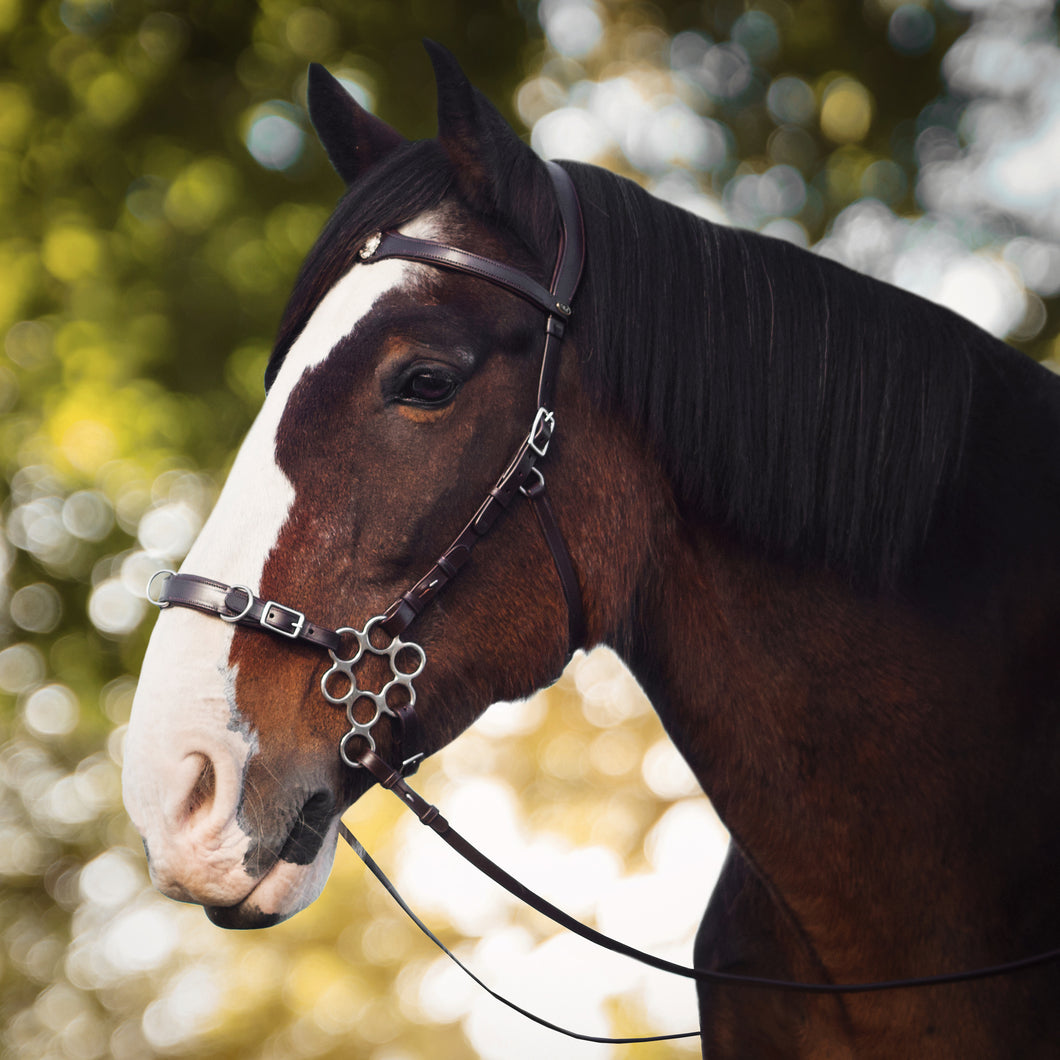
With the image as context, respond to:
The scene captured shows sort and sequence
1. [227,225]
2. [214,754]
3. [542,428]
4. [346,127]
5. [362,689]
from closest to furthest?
[214,754] → [362,689] → [542,428] → [346,127] → [227,225]

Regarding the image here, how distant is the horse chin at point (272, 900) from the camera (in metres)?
1.57

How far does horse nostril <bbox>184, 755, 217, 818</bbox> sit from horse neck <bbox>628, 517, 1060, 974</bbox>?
922 millimetres

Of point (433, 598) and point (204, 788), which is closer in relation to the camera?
point (204, 788)

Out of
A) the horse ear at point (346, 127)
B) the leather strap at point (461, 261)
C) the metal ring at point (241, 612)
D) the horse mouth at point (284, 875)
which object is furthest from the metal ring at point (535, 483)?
the horse ear at point (346, 127)

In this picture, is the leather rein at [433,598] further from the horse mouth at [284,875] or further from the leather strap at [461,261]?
the horse mouth at [284,875]

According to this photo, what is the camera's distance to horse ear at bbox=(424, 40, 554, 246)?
69.9 inches

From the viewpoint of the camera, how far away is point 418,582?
170 centimetres

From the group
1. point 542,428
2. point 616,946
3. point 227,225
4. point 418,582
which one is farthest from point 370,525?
point 227,225

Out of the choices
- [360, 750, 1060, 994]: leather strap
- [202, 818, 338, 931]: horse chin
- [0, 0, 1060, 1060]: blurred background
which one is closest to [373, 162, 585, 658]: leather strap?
[360, 750, 1060, 994]: leather strap

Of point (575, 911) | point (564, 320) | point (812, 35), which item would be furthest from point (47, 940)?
point (812, 35)

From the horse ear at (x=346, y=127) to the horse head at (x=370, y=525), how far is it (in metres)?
0.30

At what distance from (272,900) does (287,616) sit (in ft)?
1.66

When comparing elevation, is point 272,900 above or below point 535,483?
below

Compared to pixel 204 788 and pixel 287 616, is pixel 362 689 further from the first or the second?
pixel 204 788
